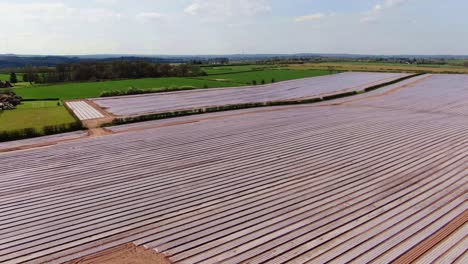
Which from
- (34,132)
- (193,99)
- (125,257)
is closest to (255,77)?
Answer: (193,99)

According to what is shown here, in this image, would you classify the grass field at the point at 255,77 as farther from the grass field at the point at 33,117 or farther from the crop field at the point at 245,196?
the crop field at the point at 245,196

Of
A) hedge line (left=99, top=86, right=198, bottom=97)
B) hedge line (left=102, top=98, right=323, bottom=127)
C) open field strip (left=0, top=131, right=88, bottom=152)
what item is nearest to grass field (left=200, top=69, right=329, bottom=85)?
hedge line (left=99, top=86, right=198, bottom=97)

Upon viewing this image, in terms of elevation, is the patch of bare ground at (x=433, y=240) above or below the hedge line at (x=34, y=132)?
below

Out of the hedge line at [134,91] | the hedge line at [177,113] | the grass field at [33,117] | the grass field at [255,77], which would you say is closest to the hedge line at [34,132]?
the grass field at [33,117]

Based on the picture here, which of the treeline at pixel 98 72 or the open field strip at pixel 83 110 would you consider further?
the treeline at pixel 98 72

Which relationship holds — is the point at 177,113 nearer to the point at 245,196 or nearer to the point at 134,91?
the point at 245,196

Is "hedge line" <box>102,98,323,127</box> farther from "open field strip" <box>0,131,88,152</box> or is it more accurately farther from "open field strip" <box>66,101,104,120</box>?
"open field strip" <box>66,101,104,120</box>
